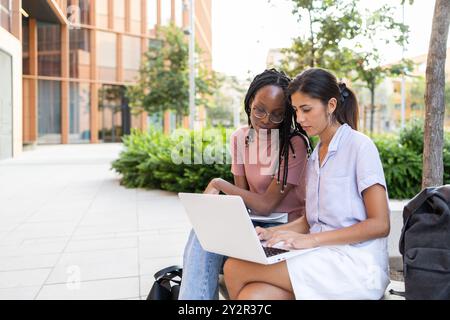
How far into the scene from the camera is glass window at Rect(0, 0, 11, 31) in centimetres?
485

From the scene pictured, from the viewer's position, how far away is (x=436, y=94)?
3.15 m

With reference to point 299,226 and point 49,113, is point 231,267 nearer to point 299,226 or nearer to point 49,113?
point 299,226

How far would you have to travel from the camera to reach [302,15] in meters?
9.05

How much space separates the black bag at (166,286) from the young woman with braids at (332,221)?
1.93ft

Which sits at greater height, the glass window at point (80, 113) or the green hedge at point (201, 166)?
A: the glass window at point (80, 113)

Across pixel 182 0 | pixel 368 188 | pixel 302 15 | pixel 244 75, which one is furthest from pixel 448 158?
pixel 182 0

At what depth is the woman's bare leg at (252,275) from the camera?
1519 mm

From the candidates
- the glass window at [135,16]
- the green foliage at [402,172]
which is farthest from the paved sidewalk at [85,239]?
the glass window at [135,16]

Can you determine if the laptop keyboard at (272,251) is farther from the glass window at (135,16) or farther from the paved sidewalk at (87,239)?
the glass window at (135,16)

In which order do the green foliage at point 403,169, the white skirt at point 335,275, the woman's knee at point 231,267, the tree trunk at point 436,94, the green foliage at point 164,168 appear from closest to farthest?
the white skirt at point 335,275
the woman's knee at point 231,267
the tree trunk at point 436,94
the green foliage at point 403,169
the green foliage at point 164,168

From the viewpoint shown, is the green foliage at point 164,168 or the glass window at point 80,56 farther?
the glass window at point 80,56

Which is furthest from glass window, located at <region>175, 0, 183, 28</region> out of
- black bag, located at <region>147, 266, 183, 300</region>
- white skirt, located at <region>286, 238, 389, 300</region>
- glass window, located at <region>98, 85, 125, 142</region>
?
white skirt, located at <region>286, 238, 389, 300</region>

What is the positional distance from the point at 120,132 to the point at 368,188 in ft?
92.5

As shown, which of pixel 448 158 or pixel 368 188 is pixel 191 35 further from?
pixel 368 188
